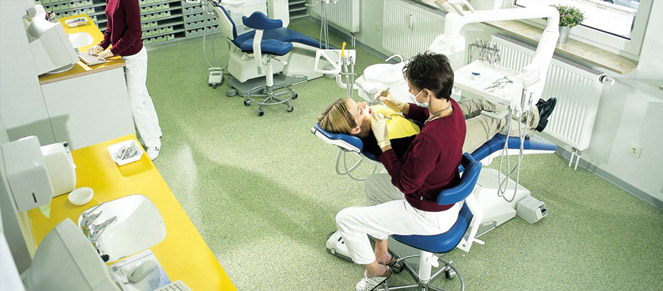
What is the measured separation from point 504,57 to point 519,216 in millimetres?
1352

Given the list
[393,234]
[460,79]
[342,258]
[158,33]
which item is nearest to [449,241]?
[393,234]

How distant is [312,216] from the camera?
3.34m

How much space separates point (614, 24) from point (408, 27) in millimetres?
1890

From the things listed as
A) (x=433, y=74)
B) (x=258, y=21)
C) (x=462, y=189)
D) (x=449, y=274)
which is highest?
(x=433, y=74)

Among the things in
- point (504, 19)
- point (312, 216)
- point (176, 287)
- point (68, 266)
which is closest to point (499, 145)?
point (504, 19)

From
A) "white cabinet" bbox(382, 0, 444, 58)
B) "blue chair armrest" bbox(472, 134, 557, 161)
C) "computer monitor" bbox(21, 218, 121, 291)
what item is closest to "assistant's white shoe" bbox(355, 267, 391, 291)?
"blue chair armrest" bbox(472, 134, 557, 161)

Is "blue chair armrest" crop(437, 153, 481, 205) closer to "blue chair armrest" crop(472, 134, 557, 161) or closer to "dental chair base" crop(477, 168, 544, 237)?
"blue chair armrest" crop(472, 134, 557, 161)

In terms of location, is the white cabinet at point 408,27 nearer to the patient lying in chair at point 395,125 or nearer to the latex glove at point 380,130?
the patient lying in chair at point 395,125

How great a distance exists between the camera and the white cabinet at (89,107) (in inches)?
129

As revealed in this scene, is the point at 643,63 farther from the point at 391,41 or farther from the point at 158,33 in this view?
the point at 158,33

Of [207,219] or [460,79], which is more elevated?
[460,79]

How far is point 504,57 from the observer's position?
408 centimetres

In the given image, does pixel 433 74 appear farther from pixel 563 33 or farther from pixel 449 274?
pixel 563 33

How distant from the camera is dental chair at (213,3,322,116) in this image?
14.2 feet
